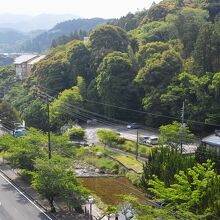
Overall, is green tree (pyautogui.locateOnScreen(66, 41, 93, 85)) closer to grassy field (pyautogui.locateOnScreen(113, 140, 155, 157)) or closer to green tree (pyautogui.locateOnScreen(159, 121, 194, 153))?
grassy field (pyautogui.locateOnScreen(113, 140, 155, 157))

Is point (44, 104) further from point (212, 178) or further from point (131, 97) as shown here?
point (212, 178)

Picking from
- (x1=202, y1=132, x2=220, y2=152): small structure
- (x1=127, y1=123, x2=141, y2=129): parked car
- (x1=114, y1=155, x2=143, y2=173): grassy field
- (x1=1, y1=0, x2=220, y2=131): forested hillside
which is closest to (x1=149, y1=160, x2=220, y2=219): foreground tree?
(x1=202, y1=132, x2=220, y2=152): small structure

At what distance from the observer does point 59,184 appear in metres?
26.6

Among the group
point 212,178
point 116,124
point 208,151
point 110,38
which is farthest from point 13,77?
point 212,178

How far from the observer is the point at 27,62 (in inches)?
3873

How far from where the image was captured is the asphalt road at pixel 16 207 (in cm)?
2770

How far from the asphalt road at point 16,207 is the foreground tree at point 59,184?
55.0 inches

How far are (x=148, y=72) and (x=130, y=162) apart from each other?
17.0 meters

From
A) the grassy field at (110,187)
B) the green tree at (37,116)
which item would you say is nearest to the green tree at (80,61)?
the green tree at (37,116)

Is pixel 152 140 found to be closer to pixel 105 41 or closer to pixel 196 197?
pixel 196 197

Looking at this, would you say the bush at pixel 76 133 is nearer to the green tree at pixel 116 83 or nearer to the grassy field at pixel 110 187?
the green tree at pixel 116 83

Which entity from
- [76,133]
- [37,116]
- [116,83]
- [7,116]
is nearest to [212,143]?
[76,133]

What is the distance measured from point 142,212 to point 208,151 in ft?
51.4

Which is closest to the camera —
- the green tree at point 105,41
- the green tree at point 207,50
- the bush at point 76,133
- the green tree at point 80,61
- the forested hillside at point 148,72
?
the forested hillside at point 148,72
